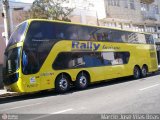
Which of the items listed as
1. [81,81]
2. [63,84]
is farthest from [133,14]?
[63,84]

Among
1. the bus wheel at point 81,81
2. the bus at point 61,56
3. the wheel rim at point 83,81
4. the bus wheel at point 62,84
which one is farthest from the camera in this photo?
the wheel rim at point 83,81

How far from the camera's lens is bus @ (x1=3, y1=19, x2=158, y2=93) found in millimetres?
15211

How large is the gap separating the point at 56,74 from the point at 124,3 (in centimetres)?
2260

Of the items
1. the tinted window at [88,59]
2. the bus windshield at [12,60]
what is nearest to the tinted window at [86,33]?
the tinted window at [88,59]

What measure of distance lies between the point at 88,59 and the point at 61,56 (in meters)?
2.28

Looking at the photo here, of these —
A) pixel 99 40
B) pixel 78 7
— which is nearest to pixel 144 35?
pixel 99 40

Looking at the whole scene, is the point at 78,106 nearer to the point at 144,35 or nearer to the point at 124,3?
the point at 144,35

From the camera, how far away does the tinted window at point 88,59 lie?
55.2 feet

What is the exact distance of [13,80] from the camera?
15414 mm

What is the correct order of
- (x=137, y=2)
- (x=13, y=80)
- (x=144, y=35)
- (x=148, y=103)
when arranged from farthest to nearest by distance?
(x=137, y=2), (x=144, y=35), (x=13, y=80), (x=148, y=103)

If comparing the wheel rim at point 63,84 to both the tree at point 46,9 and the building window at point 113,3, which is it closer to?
the tree at point 46,9

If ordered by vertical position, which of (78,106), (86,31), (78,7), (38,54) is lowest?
(78,106)

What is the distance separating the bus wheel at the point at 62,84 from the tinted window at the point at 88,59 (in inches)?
22.8

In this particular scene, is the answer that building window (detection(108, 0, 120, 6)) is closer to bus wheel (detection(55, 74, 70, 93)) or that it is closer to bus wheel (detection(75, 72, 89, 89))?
bus wheel (detection(75, 72, 89, 89))
